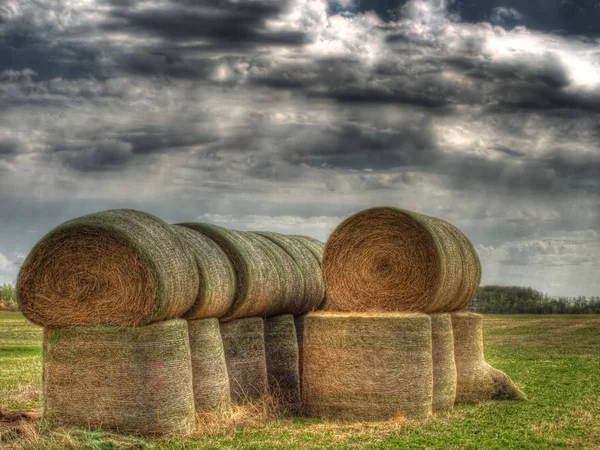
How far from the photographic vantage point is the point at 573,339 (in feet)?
98.2

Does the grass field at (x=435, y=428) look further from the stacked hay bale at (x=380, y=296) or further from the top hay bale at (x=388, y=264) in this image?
the top hay bale at (x=388, y=264)

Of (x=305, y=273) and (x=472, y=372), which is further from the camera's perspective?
(x=472, y=372)

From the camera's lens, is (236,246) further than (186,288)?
Yes

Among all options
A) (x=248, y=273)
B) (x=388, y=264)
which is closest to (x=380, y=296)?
(x=388, y=264)

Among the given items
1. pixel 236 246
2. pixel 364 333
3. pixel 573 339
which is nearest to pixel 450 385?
pixel 364 333

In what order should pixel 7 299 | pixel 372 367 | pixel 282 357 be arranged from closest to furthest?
pixel 372 367 → pixel 282 357 → pixel 7 299

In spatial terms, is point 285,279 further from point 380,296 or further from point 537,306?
point 537,306

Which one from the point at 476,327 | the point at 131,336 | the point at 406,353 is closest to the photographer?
the point at 131,336

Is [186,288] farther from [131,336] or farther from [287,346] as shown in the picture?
[287,346]

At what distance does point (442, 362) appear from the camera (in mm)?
13398

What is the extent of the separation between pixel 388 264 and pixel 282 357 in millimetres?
2367

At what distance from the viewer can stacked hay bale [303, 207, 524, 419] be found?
39.7 ft

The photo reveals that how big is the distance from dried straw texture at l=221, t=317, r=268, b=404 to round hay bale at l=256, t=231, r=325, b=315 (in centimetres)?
122

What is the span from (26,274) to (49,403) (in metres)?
1.58
